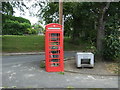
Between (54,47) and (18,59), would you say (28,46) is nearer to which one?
(18,59)

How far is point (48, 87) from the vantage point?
4.77 m

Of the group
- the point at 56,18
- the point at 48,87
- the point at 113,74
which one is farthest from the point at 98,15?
the point at 56,18

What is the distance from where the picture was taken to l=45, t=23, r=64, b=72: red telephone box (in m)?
6.87

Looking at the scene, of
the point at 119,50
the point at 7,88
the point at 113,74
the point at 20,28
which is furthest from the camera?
the point at 20,28

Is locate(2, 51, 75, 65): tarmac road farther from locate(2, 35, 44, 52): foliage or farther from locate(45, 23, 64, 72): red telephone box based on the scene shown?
locate(2, 35, 44, 52): foliage

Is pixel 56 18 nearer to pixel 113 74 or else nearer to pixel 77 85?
pixel 113 74

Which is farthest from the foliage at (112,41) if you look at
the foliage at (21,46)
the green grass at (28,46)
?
the foliage at (21,46)

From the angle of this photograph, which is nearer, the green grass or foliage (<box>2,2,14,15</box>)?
foliage (<box>2,2,14,15</box>)

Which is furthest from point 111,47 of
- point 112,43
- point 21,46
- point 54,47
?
point 21,46

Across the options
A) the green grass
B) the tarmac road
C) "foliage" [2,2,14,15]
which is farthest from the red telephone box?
the green grass

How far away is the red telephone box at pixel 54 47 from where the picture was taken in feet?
22.5

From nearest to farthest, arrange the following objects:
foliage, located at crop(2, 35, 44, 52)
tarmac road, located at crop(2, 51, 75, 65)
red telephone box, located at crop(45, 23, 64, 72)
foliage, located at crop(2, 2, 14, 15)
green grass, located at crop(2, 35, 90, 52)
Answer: red telephone box, located at crop(45, 23, 64, 72) → tarmac road, located at crop(2, 51, 75, 65) → foliage, located at crop(2, 2, 14, 15) → foliage, located at crop(2, 35, 44, 52) → green grass, located at crop(2, 35, 90, 52)

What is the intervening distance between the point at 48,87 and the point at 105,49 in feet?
16.7

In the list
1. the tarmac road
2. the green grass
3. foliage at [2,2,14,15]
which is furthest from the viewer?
the green grass
